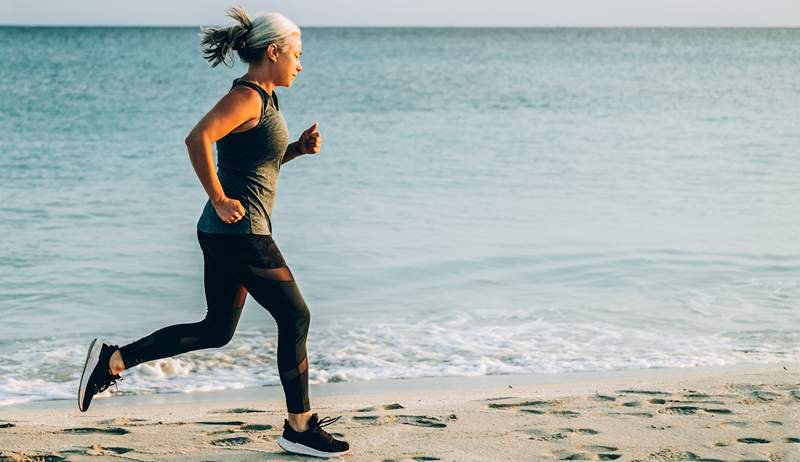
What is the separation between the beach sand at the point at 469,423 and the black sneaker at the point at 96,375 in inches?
9.1

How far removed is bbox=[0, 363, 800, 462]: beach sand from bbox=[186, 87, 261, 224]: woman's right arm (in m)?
1.12

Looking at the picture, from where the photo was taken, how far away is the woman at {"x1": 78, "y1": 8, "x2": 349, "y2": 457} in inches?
144

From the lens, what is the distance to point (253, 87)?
3.73 metres

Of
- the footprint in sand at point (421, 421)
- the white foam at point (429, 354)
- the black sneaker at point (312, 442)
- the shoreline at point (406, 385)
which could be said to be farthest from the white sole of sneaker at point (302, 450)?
the white foam at point (429, 354)

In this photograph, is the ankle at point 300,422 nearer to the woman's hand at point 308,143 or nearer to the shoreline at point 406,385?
the woman's hand at point 308,143

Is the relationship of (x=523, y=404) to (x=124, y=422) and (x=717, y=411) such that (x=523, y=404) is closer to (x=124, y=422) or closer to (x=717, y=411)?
(x=717, y=411)

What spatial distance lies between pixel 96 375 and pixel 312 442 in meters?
0.98

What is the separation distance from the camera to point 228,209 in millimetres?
3680

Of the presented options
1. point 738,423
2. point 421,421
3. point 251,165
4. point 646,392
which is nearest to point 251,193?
point 251,165

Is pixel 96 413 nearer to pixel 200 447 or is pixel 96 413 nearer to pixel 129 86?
pixel 200 447

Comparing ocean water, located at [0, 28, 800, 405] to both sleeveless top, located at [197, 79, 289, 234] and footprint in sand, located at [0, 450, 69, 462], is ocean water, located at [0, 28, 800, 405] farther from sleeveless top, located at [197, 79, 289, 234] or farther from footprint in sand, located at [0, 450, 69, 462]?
sleeveless top, located at [197, 79, 289, 234]

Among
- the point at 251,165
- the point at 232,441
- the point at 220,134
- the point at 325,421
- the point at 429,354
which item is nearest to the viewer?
the point at 220,134

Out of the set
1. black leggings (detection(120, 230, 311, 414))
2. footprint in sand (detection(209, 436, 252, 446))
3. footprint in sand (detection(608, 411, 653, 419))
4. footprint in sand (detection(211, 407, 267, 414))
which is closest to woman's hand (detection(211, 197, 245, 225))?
black leggings (detection(120, 230, 311, 414))

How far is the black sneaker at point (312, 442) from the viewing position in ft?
13.5
